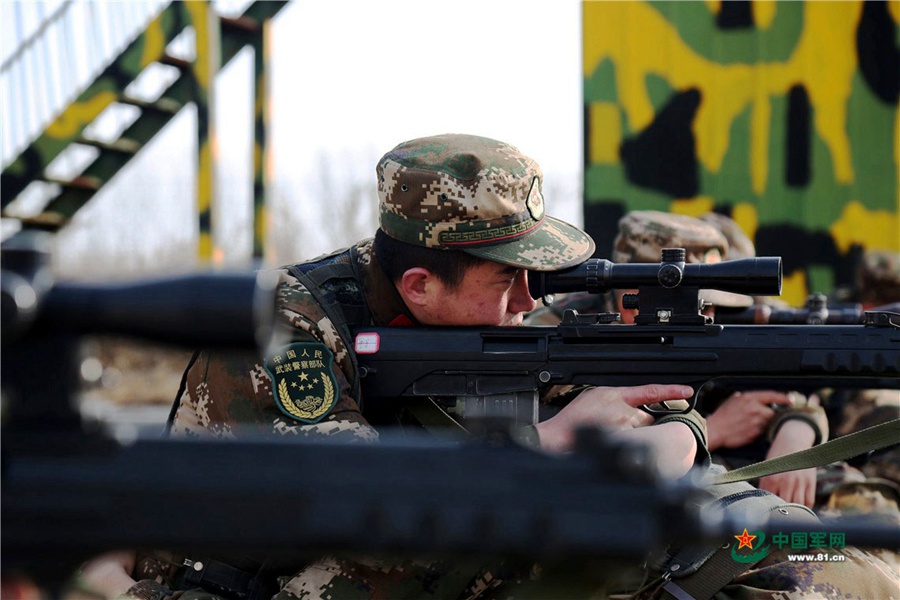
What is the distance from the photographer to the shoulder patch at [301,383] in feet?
8.89

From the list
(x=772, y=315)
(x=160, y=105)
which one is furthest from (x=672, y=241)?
(x=160, y=105)

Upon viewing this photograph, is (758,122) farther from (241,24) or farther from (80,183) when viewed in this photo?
(80,183)

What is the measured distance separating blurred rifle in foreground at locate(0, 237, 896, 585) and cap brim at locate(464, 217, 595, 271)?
1.52 m

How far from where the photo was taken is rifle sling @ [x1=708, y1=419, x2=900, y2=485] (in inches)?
117

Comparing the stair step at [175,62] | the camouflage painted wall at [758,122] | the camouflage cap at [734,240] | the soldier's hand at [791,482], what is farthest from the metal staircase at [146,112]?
the soldier's hand at [791,482]

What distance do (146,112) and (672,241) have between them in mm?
5767

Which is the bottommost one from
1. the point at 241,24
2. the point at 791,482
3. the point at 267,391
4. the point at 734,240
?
the point at 791,482

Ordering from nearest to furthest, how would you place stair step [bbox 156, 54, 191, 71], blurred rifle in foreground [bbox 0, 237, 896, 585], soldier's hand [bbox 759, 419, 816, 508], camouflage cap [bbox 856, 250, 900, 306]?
blurred rifle in foreground [bbox 0, 237, 896, 585]
soldier's hand [bbox 759, 419, 816, 508]
camouflage cap [bbox 856, 250, 900, 306]
stair step [bbox 156, 54, 191, 71]

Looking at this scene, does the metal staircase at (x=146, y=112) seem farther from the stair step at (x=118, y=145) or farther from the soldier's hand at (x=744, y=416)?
the soldier's hand at (x=744, y=416)

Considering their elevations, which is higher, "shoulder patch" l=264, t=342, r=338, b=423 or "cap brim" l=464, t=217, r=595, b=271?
"cap brim" l=464, t=217, r=595, b=271

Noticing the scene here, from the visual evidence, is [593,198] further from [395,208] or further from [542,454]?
[542,454]

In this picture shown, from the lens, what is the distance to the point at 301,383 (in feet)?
8.99

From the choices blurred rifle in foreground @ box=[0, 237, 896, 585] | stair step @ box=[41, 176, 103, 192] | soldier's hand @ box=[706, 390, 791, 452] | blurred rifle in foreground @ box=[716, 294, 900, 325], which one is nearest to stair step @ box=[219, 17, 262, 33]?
stair step @ box=[41, 176, 103, 192]
